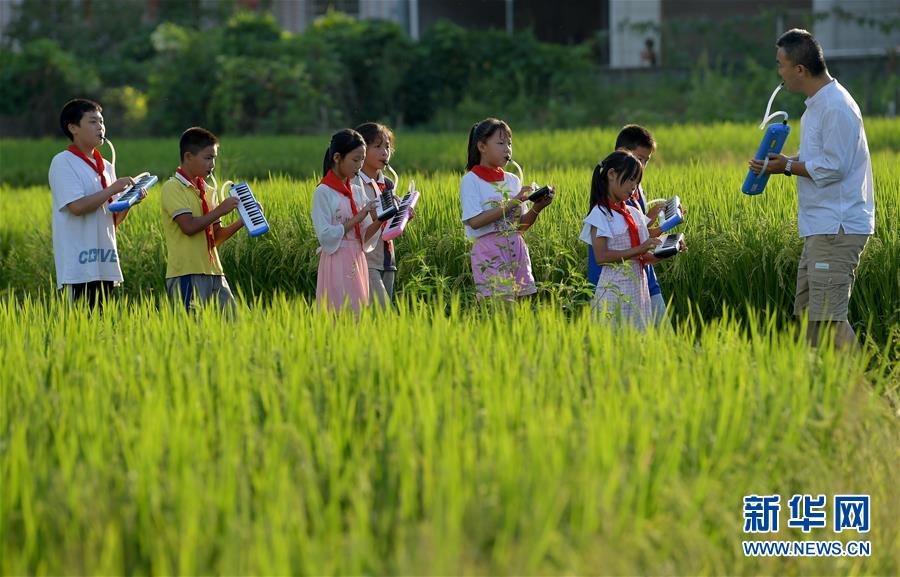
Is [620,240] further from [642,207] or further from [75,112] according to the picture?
[75,112]

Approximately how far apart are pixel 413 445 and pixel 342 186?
277 cm

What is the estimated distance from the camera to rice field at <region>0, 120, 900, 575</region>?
2.65 metres

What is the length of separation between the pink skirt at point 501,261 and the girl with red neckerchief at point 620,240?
1.34 ft

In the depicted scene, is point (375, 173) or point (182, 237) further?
point (375, 173)

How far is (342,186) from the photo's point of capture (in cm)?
565

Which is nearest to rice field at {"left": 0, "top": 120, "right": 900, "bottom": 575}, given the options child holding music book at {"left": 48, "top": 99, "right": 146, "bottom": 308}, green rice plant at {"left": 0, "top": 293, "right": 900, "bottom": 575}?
green rice plant at {"left": 0, "top": 293, "right": 900, "bottom": 575}

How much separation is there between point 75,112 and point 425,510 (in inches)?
145

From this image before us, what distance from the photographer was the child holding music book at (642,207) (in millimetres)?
5426

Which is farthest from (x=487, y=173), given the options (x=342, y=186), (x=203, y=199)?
(x=203, y=199)

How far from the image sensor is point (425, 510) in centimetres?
279

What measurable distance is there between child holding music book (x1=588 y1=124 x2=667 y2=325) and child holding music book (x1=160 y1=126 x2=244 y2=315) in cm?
159

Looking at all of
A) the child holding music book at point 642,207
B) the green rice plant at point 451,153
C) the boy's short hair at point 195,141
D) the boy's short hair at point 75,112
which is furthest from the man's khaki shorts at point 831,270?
the green rice plant at point 451,153

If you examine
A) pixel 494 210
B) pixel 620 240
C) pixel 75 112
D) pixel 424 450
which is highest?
pixel 75 112

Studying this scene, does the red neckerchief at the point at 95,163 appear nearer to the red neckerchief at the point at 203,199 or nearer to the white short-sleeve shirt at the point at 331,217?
the red neckerchief at the point at 203,199
